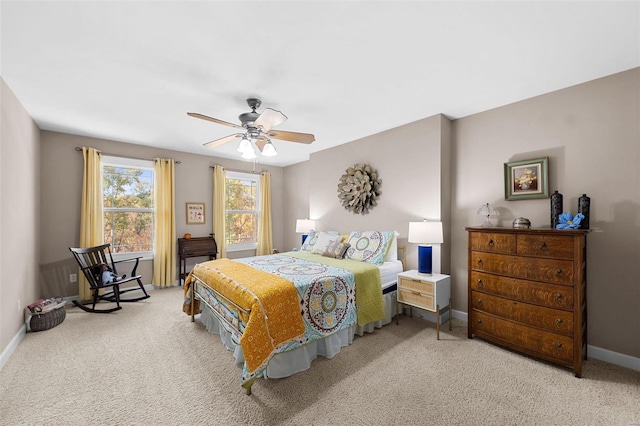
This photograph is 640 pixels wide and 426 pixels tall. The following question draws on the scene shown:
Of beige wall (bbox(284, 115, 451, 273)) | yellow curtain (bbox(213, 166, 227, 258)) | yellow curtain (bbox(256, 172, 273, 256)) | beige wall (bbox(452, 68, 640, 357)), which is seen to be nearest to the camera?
beige wall (bbox(452, 68, 640, 357))

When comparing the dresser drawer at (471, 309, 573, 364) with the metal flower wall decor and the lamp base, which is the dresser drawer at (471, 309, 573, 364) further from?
the metal flower wall decor

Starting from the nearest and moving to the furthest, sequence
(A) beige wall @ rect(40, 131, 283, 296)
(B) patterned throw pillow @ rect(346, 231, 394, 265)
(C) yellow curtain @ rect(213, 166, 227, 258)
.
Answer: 1. (B) patterned throw pillow @ rect(346, 231, 394, 265)
2. (A) beige wall @ rect(40, 131, 283, 296)
3. (C) yellow curtain @ rect(213, 166, 227, 258)

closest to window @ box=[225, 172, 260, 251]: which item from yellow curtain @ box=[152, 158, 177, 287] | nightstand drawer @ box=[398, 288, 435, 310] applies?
yellow curtain @ box=[152, 158, 177, 287]

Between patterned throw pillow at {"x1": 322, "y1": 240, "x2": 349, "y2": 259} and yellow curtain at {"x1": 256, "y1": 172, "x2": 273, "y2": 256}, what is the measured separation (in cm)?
261

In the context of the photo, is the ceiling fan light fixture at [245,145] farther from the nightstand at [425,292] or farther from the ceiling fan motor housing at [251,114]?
the nightstand at [425,292]

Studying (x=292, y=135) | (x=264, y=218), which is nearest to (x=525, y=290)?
(x=292, y=135)

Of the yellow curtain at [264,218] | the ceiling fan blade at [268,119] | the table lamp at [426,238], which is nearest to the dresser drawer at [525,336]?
the table lamp at [426,238]

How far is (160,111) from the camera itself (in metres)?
3.21

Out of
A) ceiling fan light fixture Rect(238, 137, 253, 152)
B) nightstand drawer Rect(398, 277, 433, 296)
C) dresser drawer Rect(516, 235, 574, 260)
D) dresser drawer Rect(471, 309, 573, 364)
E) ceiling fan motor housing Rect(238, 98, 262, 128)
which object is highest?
ceiling fan motor housing Rect(238, 98, 262, 128)

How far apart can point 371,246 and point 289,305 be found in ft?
5.68

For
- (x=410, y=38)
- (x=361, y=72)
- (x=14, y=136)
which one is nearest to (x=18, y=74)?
(x=14, y=136)

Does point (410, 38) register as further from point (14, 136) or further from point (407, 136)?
point (14, 136)

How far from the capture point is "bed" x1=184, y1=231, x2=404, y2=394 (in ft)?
6.84

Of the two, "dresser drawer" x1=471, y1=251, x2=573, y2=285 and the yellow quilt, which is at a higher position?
"dresser drawer" x1=471, y1=251, x2=573, y2=285
